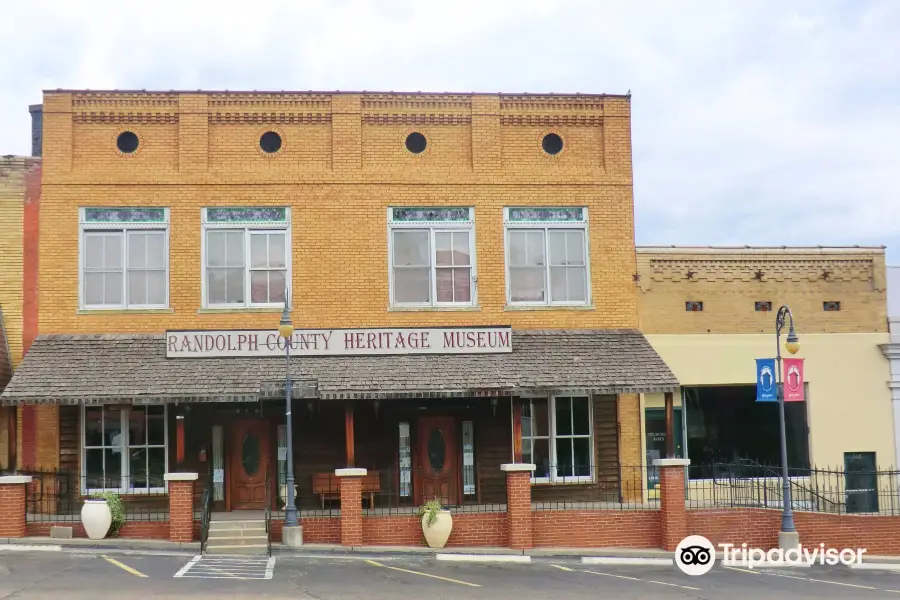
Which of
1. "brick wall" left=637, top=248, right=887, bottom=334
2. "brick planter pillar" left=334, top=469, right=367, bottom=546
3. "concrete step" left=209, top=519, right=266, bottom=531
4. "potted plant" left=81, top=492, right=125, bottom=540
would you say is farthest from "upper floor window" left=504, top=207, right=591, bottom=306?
"potted plant" left=81, top=492, right=125, bottom=540

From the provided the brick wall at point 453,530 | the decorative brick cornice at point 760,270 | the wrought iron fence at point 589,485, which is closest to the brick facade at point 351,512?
the brick wall at point 453,530

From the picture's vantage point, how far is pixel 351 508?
20.5 metres

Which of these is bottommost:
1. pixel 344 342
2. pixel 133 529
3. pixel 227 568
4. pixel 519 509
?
pixel 227 568

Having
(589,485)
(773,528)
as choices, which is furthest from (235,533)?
(773,528)

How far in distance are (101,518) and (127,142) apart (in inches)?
320

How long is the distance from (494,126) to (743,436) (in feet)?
30.0

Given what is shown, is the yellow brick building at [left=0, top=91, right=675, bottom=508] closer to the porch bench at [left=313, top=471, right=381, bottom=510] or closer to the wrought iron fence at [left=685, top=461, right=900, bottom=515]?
the porch bench at [left=313, top=471, right=381, bottom=510]

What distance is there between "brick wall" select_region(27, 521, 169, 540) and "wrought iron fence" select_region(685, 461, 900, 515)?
1089cm

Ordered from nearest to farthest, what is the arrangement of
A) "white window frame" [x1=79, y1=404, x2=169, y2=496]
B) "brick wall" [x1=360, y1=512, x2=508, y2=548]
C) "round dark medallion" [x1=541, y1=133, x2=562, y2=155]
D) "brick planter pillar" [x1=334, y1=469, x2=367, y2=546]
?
1. "brick planter pillar" [x1=334, y1=469, x2=367, y2=546]
2. "brick wall" [x1=360, y1=512, x2=508, y2=548]
3. "white window frame" [x1=79, y1=404, x2=169, y2=496]
4. "round dark medallion" [x1=541, y1=133, x2=562, y2=155]

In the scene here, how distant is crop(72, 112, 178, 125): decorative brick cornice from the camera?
2331cm

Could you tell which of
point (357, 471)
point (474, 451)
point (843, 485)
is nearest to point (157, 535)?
point (357, 471)

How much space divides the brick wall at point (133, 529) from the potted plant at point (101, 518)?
22 cm

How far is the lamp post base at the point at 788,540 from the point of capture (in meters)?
20.9

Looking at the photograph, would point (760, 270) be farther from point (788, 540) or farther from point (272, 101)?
point (272, 101)
